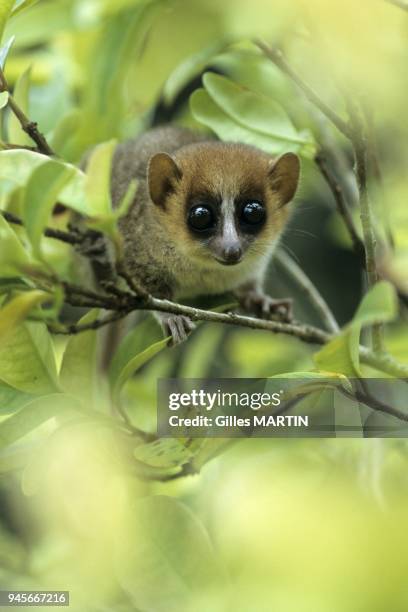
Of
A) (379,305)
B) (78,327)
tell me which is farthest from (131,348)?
(379,305)

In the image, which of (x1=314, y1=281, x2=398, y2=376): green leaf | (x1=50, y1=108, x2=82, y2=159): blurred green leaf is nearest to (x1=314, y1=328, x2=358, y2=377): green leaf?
(x1=314, y1=281, x2=398, y2=376): green leaf

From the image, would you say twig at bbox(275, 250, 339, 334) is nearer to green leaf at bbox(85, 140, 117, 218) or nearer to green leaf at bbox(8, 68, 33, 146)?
green leaf at bbox(8, 68, 33, 146)

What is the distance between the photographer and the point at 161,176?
2.47 metres

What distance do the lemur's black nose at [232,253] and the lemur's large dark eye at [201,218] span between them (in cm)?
16

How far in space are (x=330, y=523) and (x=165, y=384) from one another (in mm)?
994

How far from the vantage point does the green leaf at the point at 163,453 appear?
169 cm

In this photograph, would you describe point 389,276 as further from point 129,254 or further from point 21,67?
point 21,67

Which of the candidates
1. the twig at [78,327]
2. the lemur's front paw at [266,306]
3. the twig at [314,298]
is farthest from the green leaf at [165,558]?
the lemur's front paw at [266,306]

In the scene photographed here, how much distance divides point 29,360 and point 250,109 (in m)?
0.92

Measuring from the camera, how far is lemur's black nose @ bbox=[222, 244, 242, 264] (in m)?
2.32

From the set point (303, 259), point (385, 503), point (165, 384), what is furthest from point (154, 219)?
point (303, 259)

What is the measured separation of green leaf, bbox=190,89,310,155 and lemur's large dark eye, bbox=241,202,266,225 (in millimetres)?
281

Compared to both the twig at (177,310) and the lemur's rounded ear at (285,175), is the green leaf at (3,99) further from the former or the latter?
the lemur's rounded ear at (285,175)

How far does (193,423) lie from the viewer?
5.77 ft
